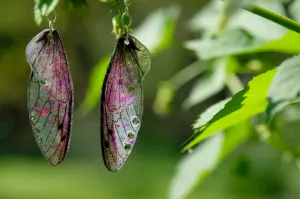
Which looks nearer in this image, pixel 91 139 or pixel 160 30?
pixel 160 30

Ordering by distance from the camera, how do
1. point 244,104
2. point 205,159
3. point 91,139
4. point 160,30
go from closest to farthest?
point 244,104 → point 205,159 → point 160,30 → point 91,139

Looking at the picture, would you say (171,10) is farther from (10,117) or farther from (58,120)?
(10,117)

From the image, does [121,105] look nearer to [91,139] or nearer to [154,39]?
[154,39]

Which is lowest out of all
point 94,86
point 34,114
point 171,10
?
point 34,114

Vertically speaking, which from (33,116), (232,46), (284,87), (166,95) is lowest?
(284,87)

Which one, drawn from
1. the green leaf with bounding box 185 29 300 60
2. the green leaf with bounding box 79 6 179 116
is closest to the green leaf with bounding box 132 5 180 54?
the green leaf with bounding box 79 6 179 116

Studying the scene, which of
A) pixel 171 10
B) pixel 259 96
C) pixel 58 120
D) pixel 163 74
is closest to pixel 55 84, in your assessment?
pixel 58 120

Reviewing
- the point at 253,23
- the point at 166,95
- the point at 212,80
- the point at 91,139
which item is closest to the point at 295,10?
the point at 253,23
